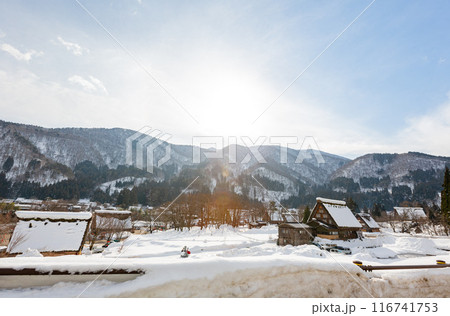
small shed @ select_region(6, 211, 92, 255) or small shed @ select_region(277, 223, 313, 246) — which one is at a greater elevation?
small shed @ select_region(6, 211, 92, 255)

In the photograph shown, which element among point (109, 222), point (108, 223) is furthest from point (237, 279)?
point (108, 223)

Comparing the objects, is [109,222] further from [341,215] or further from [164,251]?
[341,215]

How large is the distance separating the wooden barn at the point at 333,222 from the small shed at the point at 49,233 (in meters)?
33.6

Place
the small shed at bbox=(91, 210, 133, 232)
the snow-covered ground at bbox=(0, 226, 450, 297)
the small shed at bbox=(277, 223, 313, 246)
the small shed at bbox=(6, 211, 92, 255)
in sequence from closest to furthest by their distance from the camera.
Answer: the snow-covered ground at bbox=(0, 226, 450, 297)
the small shed at bbox=(6, 211, 92, 255)
the small shed at bbox=(277, 223, 313, 246)
the small shed at bbox=(91, 210, 133, 232)

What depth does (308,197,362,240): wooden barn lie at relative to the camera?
33844 mm

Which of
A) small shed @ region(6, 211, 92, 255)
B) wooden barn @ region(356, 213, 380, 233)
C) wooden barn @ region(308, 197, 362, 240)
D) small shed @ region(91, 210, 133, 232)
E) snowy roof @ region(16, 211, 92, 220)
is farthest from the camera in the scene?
wooden barn @ region(356, 213, 380, 233)

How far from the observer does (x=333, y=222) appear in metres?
34.5

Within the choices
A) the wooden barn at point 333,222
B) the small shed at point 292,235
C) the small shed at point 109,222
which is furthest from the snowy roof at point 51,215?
the wooden barn at point 333,222

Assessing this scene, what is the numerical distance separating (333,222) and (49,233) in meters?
38.2

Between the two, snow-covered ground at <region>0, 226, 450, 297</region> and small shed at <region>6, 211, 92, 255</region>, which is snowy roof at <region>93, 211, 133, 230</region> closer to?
small shed at <region>6, 211, 92, 255</region>

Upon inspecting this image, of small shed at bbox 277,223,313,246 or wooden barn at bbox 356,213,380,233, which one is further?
wooden barn at bbox 356,213,380,233

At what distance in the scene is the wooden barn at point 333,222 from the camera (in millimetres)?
33844

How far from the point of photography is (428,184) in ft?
543

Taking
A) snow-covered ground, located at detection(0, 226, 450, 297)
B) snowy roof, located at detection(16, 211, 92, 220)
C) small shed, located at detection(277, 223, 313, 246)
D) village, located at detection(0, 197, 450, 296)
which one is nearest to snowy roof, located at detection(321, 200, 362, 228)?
village, located at detection(0, 197, 450, 296)
